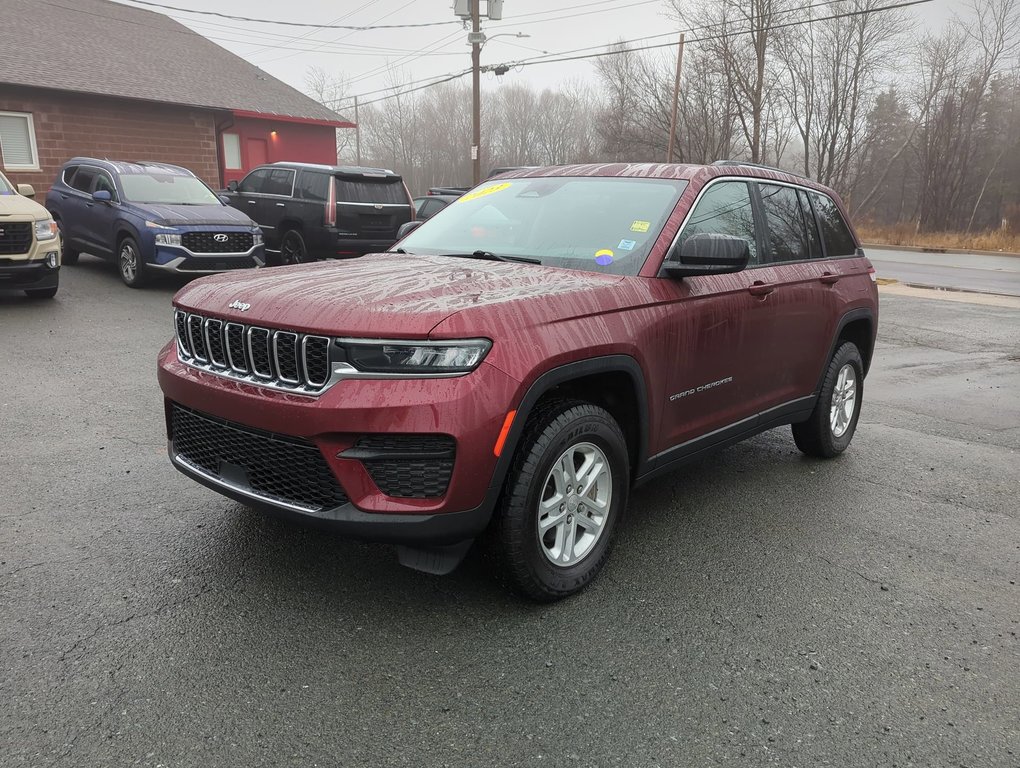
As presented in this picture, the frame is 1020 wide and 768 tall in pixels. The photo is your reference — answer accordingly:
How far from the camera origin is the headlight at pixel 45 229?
9.31m

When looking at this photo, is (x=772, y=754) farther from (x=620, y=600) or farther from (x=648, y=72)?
(x=648, y=72)

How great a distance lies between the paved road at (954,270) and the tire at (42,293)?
1686cm

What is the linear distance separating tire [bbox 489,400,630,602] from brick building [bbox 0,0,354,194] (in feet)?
70.2

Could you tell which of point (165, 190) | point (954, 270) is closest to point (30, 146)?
point (165, 190)

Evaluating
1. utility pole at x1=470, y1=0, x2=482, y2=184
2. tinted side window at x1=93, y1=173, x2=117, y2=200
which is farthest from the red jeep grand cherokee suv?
utility pole at x1=470, y1=0, x2=482, y2=184

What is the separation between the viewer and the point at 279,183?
14.0m

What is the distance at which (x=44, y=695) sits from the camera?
8.27 ft

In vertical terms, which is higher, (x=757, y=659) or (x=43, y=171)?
(x=43, y=171)

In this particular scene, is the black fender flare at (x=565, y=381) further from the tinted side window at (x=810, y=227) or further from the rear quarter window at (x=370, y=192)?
the rear quarter window at (x=370, y=192)

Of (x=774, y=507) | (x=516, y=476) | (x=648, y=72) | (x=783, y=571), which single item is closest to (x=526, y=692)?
(x=516, y=476)

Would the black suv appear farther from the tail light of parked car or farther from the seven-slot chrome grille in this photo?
the seven-slot chrome grille

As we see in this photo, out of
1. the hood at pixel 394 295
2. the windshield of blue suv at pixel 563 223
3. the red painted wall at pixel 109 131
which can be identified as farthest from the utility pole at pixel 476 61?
the hood at pixel 394 295

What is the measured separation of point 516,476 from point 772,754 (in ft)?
4.07

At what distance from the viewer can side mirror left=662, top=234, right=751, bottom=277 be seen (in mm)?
3438
